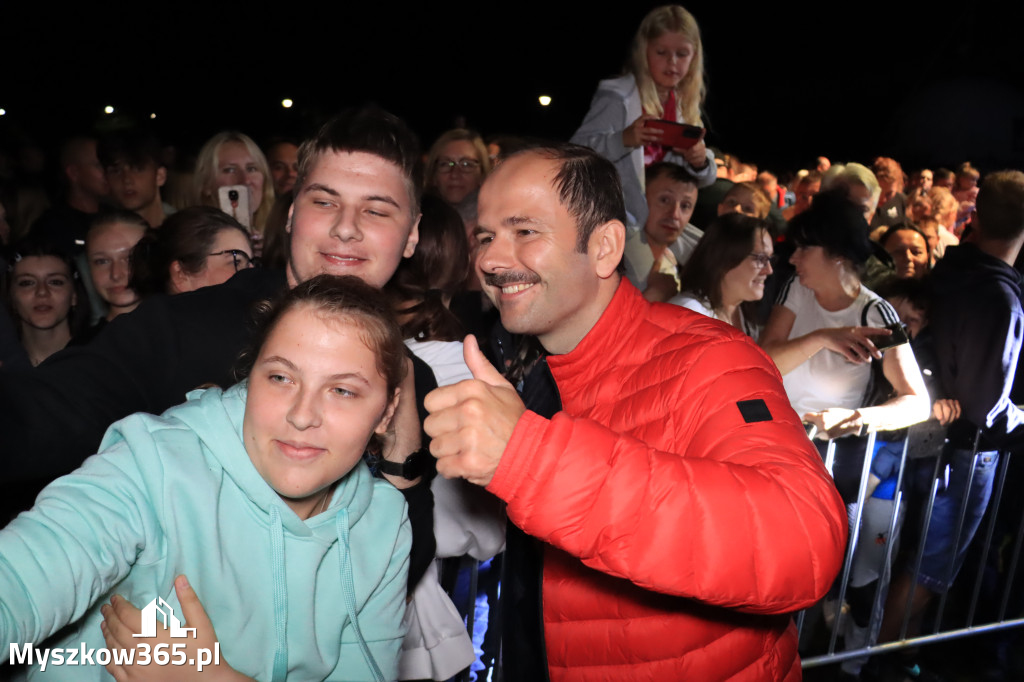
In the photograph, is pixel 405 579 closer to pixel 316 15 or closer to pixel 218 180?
pixel 218 180

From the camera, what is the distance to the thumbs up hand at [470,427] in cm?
128

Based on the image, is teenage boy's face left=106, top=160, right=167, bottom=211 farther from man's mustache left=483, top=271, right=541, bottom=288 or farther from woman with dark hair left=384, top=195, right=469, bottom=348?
man's mustache left=483, top=271, right=541, bottom=288

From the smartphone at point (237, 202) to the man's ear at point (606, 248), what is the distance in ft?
9.46

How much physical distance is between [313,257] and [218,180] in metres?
2.90

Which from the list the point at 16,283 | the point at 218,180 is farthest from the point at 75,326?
the point at 218,180

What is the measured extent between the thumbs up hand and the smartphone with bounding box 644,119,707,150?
3573mm

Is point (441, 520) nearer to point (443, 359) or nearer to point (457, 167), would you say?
point (443, 359)

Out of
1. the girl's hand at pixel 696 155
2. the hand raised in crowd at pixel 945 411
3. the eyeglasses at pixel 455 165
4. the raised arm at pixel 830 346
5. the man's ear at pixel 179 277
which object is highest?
the girl's hand at pixel 696 155

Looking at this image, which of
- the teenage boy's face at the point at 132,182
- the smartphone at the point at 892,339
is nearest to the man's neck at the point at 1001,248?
the smartphone at the point at 892,339

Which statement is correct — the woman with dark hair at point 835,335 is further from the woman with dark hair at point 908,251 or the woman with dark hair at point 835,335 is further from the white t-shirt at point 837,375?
the woman with dark hair at point 908,251

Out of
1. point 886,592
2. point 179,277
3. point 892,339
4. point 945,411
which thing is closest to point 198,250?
point 179,277

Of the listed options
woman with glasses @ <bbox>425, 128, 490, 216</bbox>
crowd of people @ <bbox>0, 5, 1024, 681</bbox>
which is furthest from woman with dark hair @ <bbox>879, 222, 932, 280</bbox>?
crowd of people @ <bbox>0, 5, 1024, 681</bbox>

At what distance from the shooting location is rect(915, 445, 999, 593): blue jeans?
419 cm

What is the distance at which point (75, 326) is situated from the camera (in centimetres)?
399
